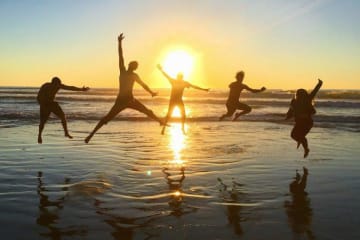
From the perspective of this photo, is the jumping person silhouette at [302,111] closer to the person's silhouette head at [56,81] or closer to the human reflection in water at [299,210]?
the human reflection in water at [299,210]

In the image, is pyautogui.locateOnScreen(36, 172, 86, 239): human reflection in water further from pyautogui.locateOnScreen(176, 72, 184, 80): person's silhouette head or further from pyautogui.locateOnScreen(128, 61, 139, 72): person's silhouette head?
pyautogui.locateOnScreen(176, 72, 184, 80): person's silhouette head

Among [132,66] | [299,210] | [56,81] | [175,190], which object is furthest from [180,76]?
[299,210]

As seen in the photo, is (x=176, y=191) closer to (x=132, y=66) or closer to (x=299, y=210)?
(x=299, y=210)

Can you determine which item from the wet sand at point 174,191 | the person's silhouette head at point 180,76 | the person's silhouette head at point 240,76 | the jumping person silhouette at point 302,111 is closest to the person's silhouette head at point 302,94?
the jumping person silhouette at point 302,111

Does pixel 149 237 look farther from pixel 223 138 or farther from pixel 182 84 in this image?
pixel 223 138

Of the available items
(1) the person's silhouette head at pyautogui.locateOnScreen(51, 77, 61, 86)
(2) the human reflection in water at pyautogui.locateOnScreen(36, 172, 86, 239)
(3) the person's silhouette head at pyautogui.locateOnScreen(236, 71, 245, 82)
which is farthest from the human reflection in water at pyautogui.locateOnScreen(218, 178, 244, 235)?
(1) the person's silhouette head at pyautogui.locateOnScreen(51, 77, 61, 86)

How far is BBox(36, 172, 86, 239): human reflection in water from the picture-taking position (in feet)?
20.2

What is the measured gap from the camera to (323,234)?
243 inches

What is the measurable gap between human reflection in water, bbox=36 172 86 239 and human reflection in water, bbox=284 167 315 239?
9.98 ft

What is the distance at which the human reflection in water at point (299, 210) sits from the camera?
6363 mm

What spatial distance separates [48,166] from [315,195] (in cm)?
623

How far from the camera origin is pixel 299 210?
24.0 ft

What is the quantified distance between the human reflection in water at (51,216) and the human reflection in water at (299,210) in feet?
9.98

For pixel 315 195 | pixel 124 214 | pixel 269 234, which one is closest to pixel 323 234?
pixel 269 234
